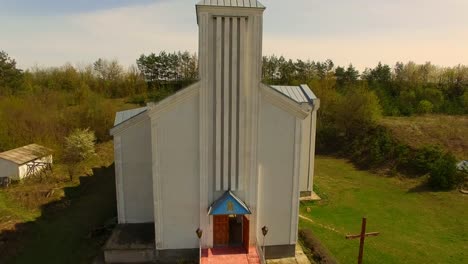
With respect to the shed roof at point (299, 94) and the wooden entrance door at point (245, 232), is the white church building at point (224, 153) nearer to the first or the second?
the wooden entrance door at point (245, 232)

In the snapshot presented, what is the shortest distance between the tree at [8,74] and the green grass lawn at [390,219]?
124 ft

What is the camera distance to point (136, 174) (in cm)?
1619

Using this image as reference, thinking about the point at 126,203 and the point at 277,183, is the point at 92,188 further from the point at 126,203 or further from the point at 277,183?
the point at 277,183

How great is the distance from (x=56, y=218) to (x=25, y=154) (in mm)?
9479

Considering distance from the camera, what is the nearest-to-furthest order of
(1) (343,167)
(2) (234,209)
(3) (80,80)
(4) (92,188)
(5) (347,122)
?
(2) (234,209)
(4) (92,188)
(1) (343,167)
(5) (347,122)
(3) (80,80)

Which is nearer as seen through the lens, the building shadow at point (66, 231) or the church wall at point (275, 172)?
the church wall at point (275, 172)

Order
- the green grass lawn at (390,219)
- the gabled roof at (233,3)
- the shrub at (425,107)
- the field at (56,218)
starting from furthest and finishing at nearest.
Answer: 1. the shrub at (425,107)
2. the green grass lawn at (390,219)
3. the field at (56,218)
4. the gabled roof at (233,3)

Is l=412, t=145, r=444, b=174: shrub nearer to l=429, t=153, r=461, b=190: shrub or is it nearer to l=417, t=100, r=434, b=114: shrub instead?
l=429, t=153, r=461, b=190: shrub

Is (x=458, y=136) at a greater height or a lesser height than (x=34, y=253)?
greater

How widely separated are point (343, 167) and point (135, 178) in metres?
24.6

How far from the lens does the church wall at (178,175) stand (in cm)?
1335

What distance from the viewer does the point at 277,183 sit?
14.3 m

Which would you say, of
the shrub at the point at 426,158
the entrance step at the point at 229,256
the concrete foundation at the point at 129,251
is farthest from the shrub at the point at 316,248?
the shrub at the point at 426,158

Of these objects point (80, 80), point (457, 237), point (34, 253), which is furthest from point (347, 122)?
point (80, 80)
